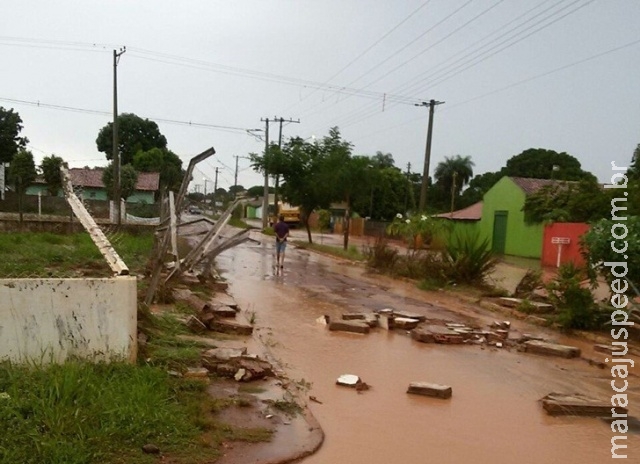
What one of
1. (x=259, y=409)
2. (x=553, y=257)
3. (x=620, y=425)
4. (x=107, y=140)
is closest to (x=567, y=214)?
(x=553, y=257)

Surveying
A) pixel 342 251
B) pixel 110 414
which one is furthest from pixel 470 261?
pixel 342 251

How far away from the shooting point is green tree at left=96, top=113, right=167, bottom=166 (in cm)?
6284

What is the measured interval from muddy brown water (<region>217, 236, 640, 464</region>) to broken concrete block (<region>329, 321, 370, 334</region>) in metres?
0.17

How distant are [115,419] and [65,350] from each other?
138 cm

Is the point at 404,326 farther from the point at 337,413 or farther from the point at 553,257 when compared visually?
the point at 553,257

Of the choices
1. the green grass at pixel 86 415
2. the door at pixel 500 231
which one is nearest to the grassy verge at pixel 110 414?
the green grass at pixel 86 415

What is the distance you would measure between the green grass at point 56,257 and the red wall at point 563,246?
1516 cm

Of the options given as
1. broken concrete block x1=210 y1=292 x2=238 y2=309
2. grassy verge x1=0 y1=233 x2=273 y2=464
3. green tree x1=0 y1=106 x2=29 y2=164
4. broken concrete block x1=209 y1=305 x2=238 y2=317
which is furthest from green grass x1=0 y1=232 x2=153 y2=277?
green tree x1=0 y1=106 x2=29 y2=164

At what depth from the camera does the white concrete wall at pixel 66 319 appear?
513 centimetres

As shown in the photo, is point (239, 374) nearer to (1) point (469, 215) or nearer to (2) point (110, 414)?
(2) point (110, 414)

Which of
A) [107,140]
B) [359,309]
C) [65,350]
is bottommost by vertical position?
[359,309]

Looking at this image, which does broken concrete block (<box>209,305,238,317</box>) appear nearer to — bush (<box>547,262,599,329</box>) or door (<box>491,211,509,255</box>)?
bush (<box>547,262,599,329</box>)

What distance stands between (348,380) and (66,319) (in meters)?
3.03

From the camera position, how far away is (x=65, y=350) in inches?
208
